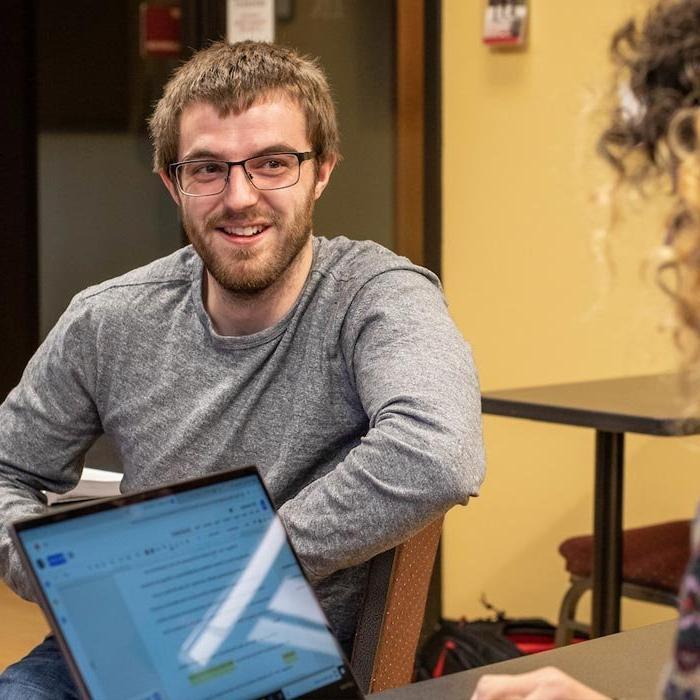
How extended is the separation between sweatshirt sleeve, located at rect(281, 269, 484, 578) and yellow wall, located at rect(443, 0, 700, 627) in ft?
5.50

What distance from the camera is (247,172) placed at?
1.82 meters

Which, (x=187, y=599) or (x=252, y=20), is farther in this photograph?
(x=252, y=20)

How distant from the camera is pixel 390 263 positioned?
71.9 inches

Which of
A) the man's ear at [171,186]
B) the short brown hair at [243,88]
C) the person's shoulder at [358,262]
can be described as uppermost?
the short brown hair at [243,88]

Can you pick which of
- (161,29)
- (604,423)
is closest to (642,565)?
(604,423)

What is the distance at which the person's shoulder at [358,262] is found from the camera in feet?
5.94

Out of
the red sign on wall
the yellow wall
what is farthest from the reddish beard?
the red sign on wall

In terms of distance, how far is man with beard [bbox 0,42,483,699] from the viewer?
1.69m

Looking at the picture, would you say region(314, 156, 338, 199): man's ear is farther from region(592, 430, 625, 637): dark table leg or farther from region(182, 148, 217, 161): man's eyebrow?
region(592, 430, 625, 637): dark table leg

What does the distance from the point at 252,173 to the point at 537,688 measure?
95cm

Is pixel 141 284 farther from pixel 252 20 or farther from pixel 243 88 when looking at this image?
pixel 252 20

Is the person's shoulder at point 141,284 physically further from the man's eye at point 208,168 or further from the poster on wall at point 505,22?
the poster on wall at point 505,22

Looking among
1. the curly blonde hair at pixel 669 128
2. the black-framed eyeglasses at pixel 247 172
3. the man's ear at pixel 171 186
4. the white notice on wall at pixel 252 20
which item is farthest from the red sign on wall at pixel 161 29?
the curly blonde hair at pixel 669 128

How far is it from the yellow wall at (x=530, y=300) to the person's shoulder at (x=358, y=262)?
1.50 metres
